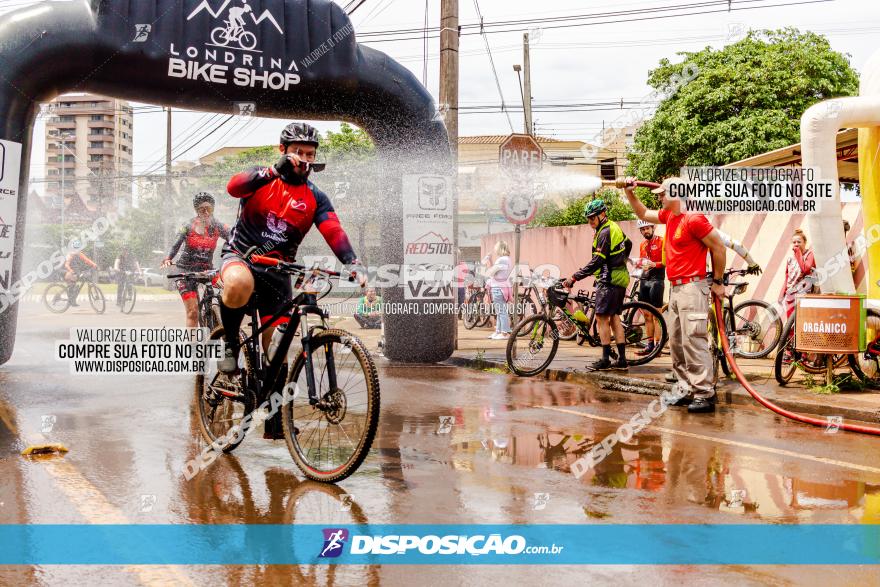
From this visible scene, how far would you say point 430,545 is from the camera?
12.9 ft

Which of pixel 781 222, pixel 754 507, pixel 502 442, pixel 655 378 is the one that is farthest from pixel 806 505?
pixel 781 222

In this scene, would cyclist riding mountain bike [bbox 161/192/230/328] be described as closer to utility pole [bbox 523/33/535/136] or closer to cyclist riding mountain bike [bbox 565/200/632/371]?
cyclist riding mountain bike [bbox 565/200/632/371]

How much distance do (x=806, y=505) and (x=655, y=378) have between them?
506 cm

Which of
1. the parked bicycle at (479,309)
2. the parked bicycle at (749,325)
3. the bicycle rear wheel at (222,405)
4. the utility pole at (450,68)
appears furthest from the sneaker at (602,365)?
the parked bicycle at (479,309)

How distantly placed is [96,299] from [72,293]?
1.93 ft

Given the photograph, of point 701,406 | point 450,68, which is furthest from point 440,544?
point 450,68

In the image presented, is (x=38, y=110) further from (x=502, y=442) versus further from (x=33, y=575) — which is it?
(x=33, y=575)

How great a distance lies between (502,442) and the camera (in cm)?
634

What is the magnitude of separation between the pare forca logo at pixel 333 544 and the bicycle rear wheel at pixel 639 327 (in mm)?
7324

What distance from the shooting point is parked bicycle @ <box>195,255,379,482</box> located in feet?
16.0

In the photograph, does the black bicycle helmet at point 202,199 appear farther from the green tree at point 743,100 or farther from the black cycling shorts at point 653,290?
the green tree at point 743,100

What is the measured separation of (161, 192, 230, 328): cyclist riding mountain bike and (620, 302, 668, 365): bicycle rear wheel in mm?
5243

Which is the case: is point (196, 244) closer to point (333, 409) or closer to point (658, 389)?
point (658, 389)

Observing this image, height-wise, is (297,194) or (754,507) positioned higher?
(297,194)
